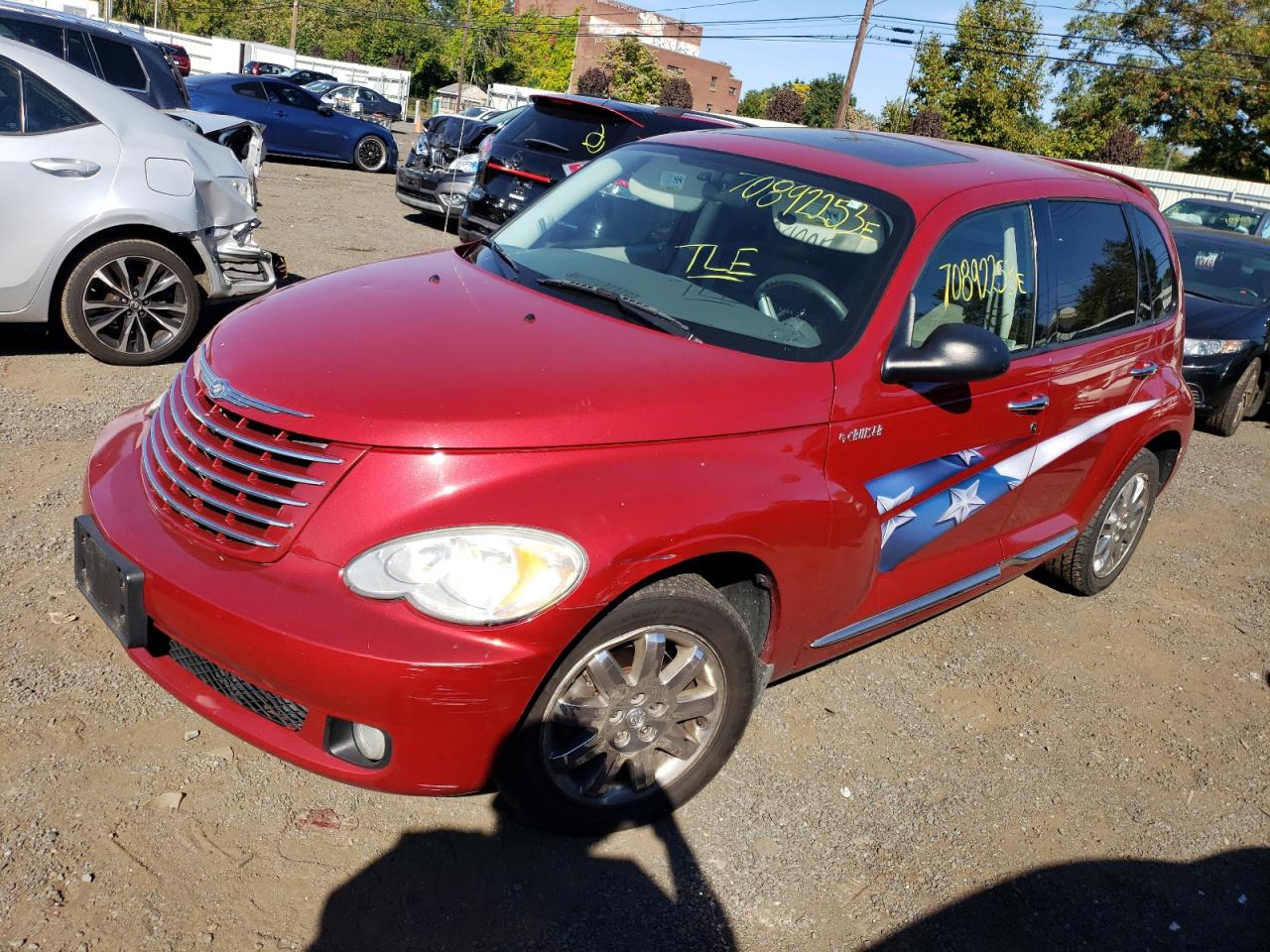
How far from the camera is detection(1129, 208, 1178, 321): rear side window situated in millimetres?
4742

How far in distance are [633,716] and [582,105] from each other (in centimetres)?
783

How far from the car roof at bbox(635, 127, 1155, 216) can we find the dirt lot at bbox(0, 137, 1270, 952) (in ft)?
6.09

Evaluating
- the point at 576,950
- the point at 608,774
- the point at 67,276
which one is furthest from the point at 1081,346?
the point at 67,276

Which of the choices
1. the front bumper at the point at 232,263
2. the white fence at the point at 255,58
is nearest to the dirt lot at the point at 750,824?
the front bumper at the point at 232,263

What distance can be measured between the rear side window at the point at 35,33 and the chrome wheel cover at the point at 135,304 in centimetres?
429

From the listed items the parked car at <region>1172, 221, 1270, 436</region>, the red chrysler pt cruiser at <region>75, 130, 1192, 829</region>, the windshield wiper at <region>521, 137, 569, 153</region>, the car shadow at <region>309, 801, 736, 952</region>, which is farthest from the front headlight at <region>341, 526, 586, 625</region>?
the parked car at <region>1172, 221, 1270, 436</region>

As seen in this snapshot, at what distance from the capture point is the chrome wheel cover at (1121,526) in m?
5.06

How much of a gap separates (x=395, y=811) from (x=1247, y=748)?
327 centimetres

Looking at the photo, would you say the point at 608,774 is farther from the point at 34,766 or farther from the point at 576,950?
the point at 34,766

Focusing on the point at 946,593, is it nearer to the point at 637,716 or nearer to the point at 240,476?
the point at 637,716

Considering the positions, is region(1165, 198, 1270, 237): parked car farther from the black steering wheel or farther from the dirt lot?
the black steering wheel

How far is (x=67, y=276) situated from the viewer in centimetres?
593

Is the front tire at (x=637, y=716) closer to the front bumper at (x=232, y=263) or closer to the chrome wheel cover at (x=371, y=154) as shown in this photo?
the front bumper at (x=232, y=263)

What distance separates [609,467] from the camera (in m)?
2.67
